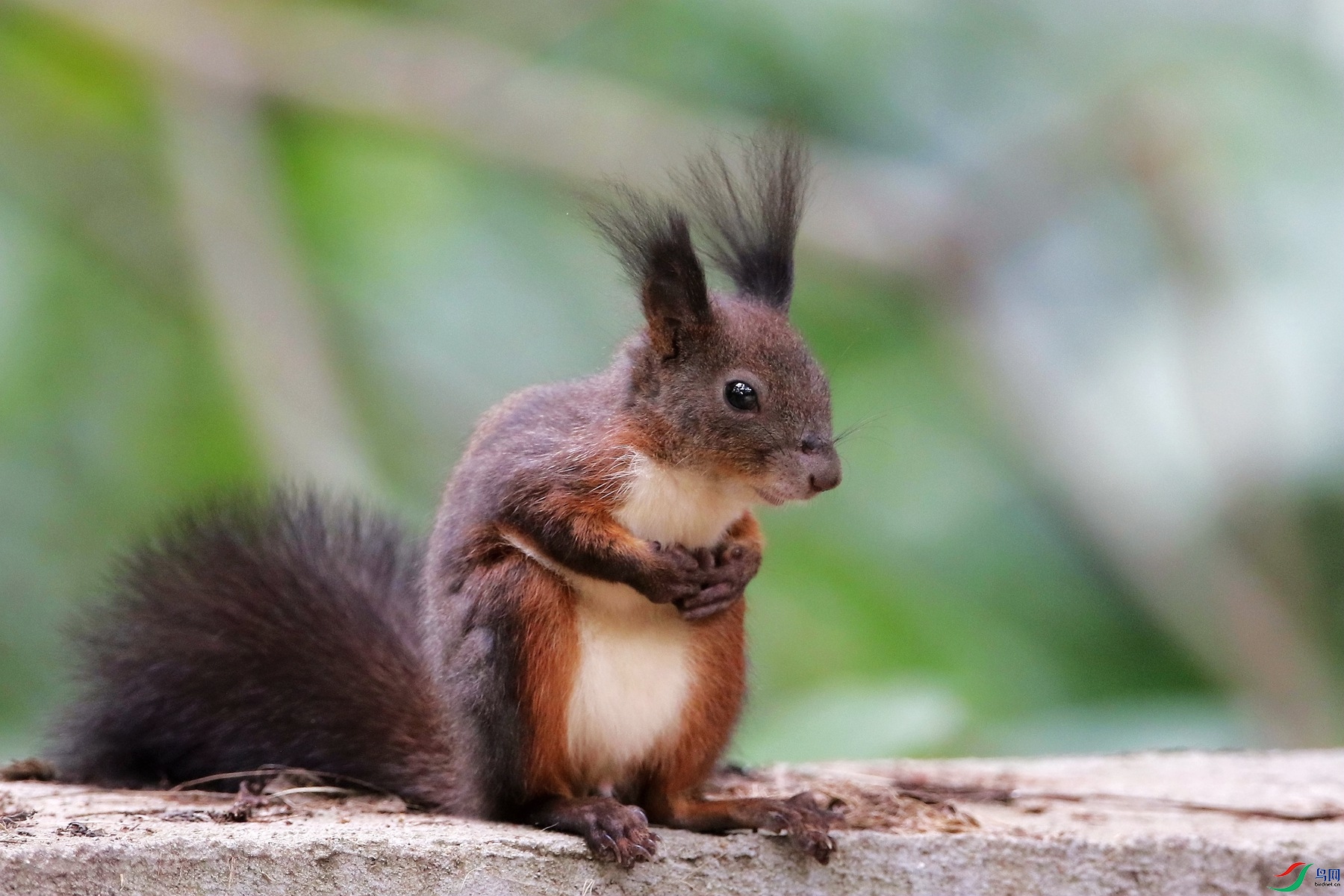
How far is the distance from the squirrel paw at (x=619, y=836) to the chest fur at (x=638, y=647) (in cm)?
13

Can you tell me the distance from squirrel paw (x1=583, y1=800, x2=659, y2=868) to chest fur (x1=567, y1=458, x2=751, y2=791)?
128 mm

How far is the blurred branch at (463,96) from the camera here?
5.32 metres

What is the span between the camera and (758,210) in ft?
8.04

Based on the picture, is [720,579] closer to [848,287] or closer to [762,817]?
[762,817]

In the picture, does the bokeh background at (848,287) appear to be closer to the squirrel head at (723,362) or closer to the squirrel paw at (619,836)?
the squirrel head at (723,362)

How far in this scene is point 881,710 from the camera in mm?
3559

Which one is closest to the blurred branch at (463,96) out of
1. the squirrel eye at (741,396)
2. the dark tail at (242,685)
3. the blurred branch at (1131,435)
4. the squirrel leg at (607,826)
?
the blurred branch at (1131,435)

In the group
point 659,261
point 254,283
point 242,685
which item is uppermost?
point 254,283

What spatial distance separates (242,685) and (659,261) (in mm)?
1034

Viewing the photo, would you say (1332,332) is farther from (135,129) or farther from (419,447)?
(135,129)

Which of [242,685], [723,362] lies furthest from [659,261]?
[242,685]

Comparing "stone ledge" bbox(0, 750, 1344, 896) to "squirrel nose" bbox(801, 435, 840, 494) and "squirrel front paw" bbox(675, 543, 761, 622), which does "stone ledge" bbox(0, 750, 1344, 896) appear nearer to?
"squirrel front paw" bbox(675, 543, 761, 622)

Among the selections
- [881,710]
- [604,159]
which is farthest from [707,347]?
[604,159]

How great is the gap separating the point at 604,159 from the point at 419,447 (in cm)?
131
